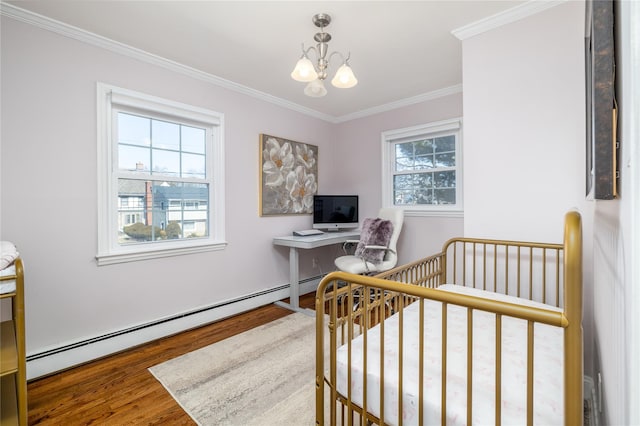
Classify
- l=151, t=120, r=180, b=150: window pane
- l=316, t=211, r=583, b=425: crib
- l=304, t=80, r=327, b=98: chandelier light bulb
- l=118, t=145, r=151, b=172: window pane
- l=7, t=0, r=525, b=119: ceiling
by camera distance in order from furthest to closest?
l=151, t=120, r=180, b=150: window pane, l=118, t=145, r=151, b=172: window pane, l=304, t=80, r=327, b=98: chandelier light bulb, l=7, t=0, r=525, b=119: ceiling, l=316, t=211, r=583, b=425: crib

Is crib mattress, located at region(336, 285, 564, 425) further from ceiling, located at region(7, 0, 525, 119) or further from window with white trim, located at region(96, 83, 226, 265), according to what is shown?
window with white trim, located at region(96, 83, 226, 265)

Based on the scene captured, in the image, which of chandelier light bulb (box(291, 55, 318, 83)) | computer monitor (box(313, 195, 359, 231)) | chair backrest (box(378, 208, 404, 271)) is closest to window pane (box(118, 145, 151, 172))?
chandelier light bulb (box(291, 55, 318, 83))

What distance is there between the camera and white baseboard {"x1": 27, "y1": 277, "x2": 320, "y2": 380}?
1.98m

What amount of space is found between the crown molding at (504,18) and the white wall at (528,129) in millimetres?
31

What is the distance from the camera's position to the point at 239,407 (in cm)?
166

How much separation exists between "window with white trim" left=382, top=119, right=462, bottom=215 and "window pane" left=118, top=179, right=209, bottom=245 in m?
2.20

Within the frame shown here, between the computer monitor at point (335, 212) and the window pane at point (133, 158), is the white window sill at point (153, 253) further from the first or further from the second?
the computer monitor at point (335, 212)

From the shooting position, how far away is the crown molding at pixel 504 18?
182cm

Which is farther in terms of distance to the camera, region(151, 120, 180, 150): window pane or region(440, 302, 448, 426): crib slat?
region(151, 120, 180, 150): window pane

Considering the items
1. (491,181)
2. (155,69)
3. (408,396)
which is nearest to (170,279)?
(155,69)

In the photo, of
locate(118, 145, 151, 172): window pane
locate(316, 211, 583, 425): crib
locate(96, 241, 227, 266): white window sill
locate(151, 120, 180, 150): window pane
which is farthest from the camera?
locate(151, 120, 180, 150): window pane

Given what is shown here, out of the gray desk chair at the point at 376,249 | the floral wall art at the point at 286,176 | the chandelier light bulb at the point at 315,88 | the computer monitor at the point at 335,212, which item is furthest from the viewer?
the computer monitor at the point at 335,212

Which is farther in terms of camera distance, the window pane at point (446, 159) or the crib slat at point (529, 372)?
the window pane at point (446, 159)

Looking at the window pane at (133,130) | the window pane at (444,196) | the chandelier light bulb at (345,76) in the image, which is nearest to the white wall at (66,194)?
the window pane at (133,130)
